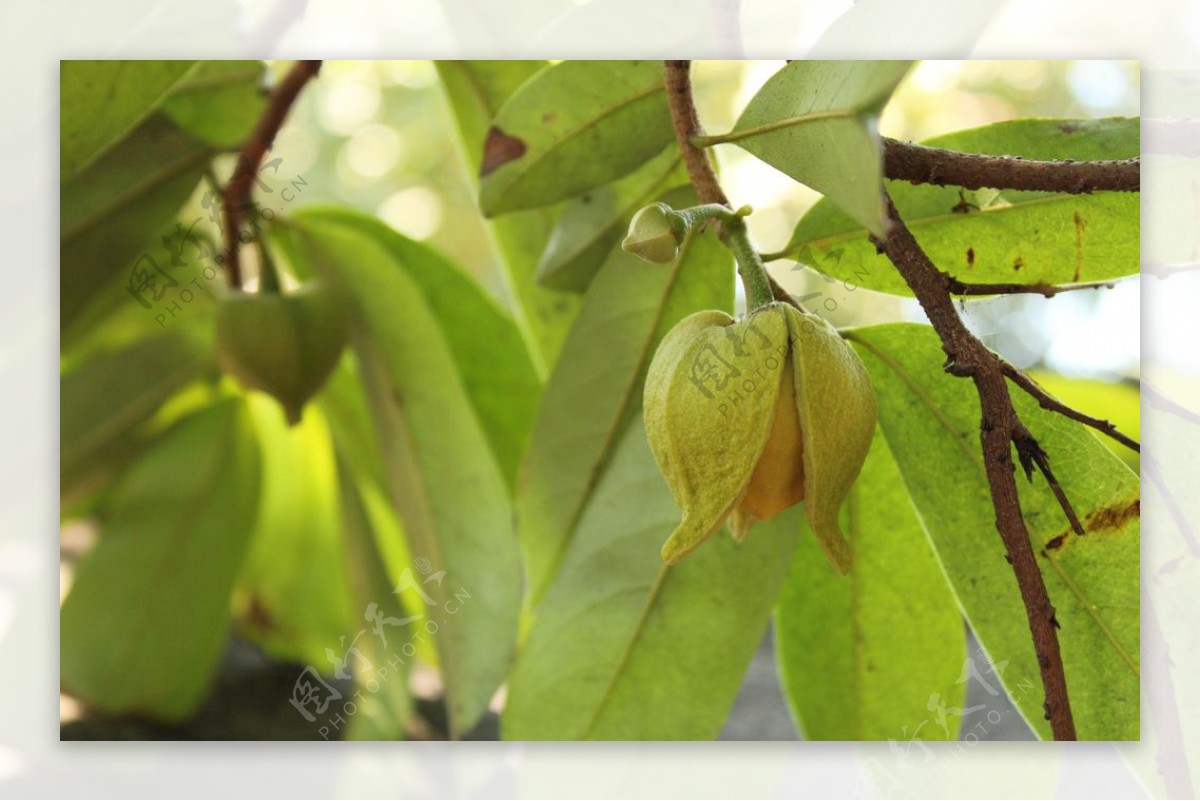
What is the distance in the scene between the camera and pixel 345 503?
3.35 ft

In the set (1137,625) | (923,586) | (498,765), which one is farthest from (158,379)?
(1137,625)

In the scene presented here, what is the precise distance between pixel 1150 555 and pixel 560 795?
0.45 meters

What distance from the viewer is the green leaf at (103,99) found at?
0.76m

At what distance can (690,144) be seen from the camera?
622 millimetres

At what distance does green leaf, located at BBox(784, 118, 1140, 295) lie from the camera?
0.70 m

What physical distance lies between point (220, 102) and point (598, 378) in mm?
364

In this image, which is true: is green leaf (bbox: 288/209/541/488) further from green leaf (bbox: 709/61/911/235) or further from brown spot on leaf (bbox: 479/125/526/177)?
green leaf (bbox: 709/61/911/235)

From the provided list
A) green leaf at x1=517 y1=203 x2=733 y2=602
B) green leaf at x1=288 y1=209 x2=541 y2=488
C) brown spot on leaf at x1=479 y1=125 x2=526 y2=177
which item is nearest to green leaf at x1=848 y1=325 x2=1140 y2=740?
green leaf at x1=517 y1=203 x2=733 y2=602

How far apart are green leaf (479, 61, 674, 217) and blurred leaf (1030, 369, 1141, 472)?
0.36m

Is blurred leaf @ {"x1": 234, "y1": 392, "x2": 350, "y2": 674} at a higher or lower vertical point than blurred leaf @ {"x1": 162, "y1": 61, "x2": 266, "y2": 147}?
lower

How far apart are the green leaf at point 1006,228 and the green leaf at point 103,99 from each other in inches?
16.2

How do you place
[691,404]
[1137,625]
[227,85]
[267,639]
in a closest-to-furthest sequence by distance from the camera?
[691,404] < [1137,625] < [227,85] < [267,639]

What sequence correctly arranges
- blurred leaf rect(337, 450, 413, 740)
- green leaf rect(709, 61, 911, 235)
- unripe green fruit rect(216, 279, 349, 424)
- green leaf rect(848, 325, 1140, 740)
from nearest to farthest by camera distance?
1. green leaf rect(709, 61, 911, 235)
2. green leaf rect(848, 325, 1140, 740)
3. unripe green fruit rect(216, 279, 349, 424)
4. blurred leaf rect(337, 450, 413, 740)

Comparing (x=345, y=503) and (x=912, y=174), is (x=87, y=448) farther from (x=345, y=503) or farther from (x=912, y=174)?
(x=912, y=174)
